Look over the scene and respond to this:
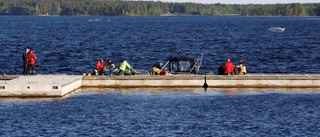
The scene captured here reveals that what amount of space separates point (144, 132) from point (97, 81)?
15.6 metres

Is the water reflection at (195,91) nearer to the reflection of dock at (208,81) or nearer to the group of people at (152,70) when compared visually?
the reflection of dock at (208,81)

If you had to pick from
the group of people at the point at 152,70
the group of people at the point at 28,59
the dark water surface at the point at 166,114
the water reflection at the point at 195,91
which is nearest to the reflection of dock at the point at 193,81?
the water reflection at the point at 195,91

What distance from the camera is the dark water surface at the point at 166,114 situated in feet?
119

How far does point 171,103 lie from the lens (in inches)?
1769

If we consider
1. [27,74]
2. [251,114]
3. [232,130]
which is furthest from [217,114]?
[27,74]

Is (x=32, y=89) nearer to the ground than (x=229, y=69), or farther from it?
nearer to the ground

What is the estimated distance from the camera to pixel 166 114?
41094 mm

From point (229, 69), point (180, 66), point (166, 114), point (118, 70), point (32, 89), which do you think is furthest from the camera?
point (180, 66)

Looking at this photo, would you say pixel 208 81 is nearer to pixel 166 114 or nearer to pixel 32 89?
pixel 166 114

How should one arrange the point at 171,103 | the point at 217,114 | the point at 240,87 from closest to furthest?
the point at 217,114
the point at 171,103
the point at 240,87

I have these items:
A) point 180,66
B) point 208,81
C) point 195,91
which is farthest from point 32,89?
point 180,66

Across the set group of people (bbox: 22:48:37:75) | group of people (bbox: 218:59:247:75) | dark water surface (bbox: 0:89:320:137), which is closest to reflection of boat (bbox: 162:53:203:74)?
group of people (bbox: 218:59:247:75)

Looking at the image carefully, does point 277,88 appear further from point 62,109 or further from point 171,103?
point 62,109

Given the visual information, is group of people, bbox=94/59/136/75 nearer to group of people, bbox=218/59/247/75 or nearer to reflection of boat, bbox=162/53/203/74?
reflection of boat, bbox=162/53/203/74
